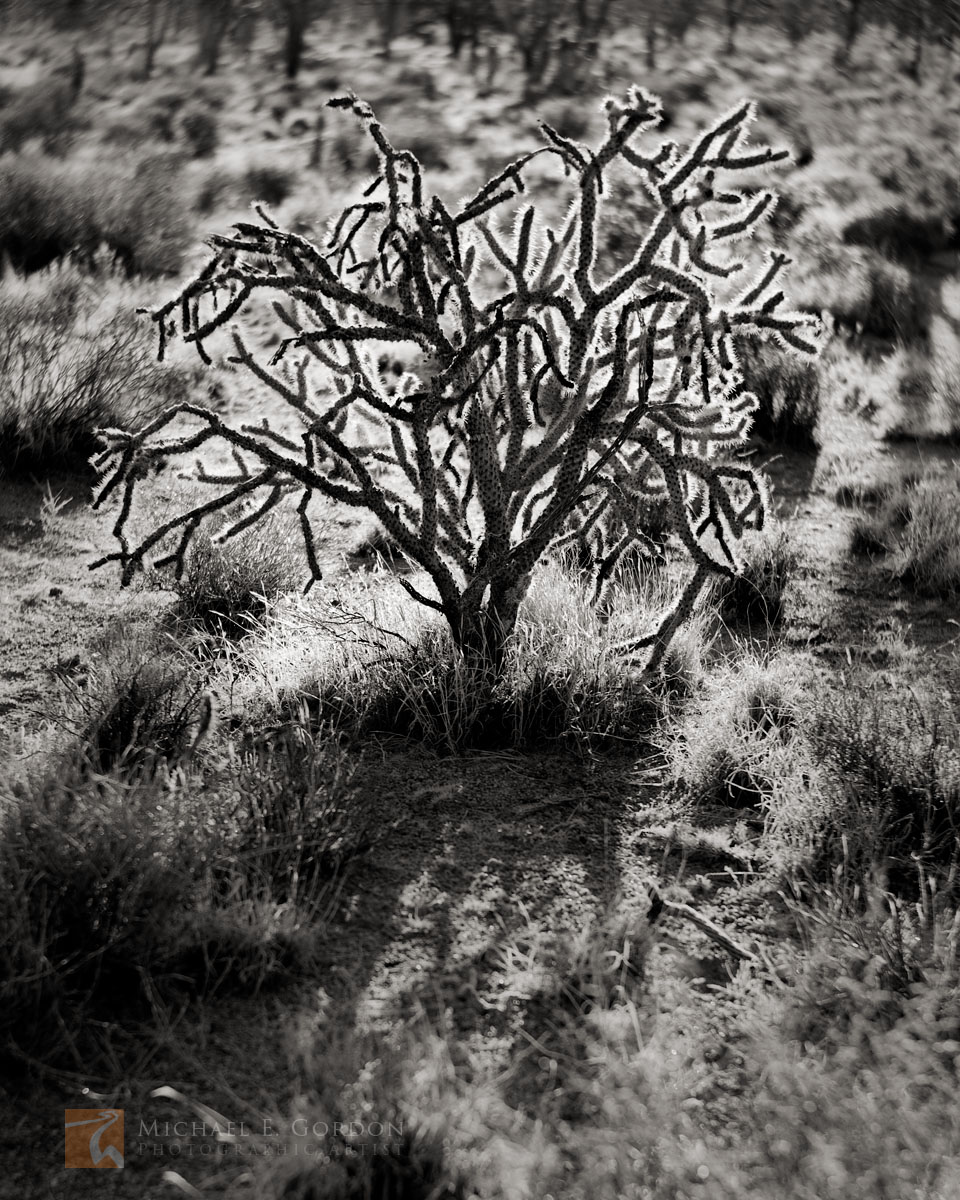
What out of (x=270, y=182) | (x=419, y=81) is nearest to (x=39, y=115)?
(x=270, y=182)

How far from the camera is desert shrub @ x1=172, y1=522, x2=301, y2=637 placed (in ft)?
17.3

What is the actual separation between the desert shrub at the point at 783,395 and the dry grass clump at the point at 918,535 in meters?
1.25

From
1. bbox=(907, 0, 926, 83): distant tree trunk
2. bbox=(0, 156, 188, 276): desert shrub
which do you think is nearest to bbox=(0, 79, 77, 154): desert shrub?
bbox=(0, 156, 188, 276): desert shrub

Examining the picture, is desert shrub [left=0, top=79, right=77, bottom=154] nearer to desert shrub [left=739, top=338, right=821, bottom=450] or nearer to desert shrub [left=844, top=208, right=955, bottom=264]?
desert shrub [left=844, top=208, right=955, bottom=264]

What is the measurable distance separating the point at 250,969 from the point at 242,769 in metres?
0.88

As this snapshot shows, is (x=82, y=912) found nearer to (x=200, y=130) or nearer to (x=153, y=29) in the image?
(x=200, y=130)

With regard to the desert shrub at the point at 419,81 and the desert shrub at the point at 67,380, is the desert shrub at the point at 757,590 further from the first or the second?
the desert shrub at the point at 419,81

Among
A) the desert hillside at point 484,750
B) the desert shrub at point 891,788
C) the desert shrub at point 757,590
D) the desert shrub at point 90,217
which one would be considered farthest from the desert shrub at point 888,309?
the desert shrub at point 891,788

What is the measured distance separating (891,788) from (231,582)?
10.7 feet

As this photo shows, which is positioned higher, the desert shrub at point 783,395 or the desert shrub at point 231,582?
the desert shrub at point 231,582

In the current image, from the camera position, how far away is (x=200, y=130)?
17.8 metres

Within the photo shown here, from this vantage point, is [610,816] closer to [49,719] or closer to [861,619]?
[49,719]

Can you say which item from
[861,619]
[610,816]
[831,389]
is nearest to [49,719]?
[610,816]

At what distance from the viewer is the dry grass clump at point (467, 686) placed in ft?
13.6
